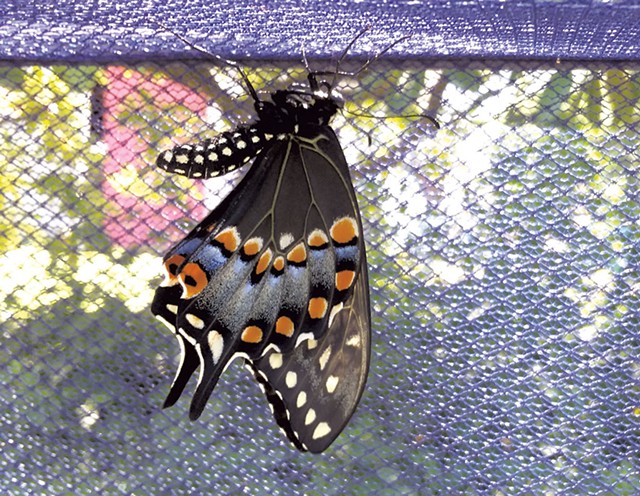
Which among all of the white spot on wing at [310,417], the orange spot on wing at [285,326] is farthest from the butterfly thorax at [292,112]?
the white spot on wing at [310,417]

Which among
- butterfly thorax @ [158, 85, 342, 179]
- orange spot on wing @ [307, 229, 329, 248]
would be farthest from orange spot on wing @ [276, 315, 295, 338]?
butterfly thorax @ [158, 85, 342, 179]

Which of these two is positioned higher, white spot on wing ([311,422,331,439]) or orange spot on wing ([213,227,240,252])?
orange spot on wing ([213,227,240,252])

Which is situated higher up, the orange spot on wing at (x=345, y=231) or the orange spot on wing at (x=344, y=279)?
the orange spot on wing at (x=345, y=231)

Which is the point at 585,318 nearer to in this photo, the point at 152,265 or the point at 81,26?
the point at 152,265

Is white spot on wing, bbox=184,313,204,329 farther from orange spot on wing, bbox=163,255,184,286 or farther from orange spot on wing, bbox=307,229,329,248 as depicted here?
orange spot on wing, bbox=307,229,329,248

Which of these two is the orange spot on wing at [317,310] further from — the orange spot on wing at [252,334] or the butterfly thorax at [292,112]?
the butterfly thorax at [292,112]

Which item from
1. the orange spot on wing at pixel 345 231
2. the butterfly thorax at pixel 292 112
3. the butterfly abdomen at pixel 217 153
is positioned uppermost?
the butterfly thorax at pixel 292 112

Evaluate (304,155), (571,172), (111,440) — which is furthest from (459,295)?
(111,440)
